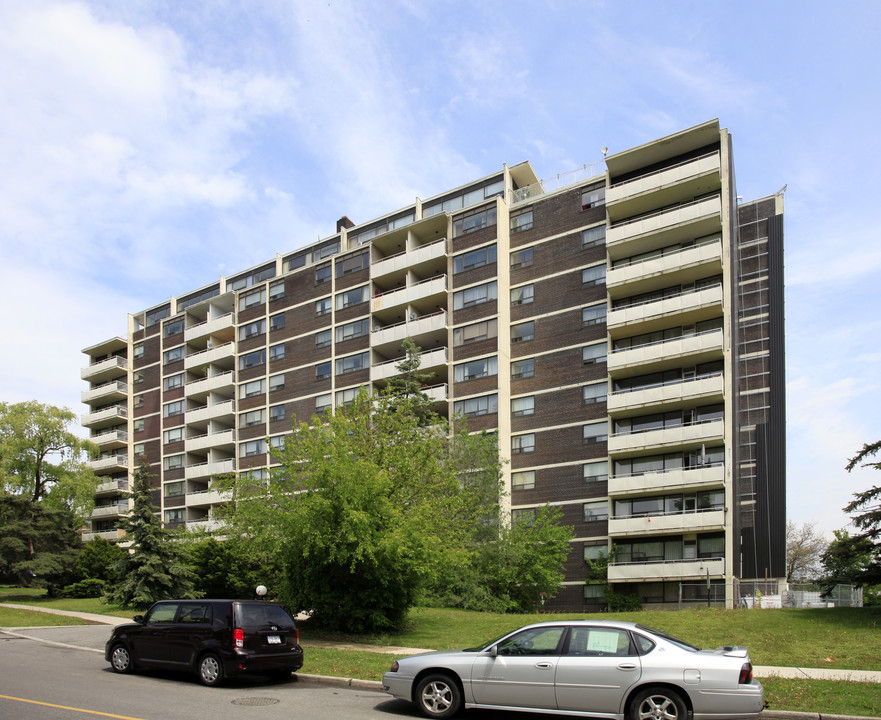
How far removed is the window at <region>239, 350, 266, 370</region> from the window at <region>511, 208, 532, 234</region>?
934 inches

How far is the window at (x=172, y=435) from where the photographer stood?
2574 inches

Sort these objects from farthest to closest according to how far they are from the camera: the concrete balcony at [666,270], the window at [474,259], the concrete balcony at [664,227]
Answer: the window at [474,259] → the concrete balcony at [664,227] → the concrete balcony at [666,270]

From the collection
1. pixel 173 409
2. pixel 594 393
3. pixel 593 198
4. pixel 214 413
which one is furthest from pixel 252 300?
pixel 594 393

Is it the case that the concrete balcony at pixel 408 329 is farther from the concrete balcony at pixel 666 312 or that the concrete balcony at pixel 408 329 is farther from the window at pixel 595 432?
the window at pixel 595 432

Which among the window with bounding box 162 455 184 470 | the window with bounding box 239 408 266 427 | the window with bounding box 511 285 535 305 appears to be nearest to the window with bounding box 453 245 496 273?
the window with bounding box 511 285 535 305

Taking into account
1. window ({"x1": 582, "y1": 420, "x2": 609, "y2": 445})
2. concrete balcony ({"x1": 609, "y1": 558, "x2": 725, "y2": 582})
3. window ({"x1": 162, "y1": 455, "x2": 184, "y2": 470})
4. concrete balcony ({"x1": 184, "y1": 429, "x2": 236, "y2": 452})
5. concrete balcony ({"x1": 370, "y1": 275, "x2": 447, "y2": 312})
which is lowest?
concrete balcony ({"x1": 609, "y1": 558, "x2": 725, "y2": 582})

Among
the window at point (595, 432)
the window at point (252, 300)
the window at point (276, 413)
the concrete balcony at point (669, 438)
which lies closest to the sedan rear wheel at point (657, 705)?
the concrete balcony at point (669, 438)

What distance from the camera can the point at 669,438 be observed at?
3756cm

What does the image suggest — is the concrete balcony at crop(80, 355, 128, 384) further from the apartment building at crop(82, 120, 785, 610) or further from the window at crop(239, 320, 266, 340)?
the window at crop(239, 320, 266, 340)

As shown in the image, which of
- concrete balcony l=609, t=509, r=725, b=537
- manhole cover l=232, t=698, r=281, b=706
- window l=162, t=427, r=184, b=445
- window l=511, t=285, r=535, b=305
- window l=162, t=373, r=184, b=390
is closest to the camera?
manhole cover l=232, t=698, r=281, b=706

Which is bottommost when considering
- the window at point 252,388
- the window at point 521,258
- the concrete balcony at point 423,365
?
the window at point 252,388

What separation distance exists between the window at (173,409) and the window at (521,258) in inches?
1399

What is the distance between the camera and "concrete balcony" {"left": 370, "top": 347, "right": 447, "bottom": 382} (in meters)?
46.6

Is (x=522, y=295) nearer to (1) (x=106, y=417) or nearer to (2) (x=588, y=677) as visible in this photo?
(2) (x=588, y=677)
